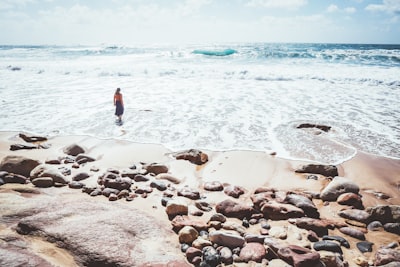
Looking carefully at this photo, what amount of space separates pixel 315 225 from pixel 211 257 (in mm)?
1582

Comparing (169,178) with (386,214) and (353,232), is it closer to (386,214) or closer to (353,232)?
(353,232)

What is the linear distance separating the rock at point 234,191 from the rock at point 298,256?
160cm

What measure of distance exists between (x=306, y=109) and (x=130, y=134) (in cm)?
638

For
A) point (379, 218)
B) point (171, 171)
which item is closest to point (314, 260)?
point (379, 218)

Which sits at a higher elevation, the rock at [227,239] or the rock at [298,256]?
the rock at [298,256]

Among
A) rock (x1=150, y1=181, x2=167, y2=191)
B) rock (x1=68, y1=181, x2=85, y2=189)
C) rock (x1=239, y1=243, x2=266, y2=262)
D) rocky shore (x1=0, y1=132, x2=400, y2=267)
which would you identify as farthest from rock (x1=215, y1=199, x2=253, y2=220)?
rock (x1=68, y1=181, x2=85, y2=189)

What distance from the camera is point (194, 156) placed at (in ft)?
19.2

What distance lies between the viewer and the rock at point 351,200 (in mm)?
4242

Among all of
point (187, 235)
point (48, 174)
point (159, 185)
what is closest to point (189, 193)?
point (159, 185)

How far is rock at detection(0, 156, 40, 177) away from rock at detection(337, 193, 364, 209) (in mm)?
5447

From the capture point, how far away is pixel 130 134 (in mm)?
7586

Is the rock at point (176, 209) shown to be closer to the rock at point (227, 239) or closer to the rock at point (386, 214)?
the rock at point (227, 239)

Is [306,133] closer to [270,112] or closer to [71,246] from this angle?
[270,112]

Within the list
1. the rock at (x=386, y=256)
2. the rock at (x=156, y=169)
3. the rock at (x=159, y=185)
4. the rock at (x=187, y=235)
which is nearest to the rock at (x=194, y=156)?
the rock at (x=156, y=169)
